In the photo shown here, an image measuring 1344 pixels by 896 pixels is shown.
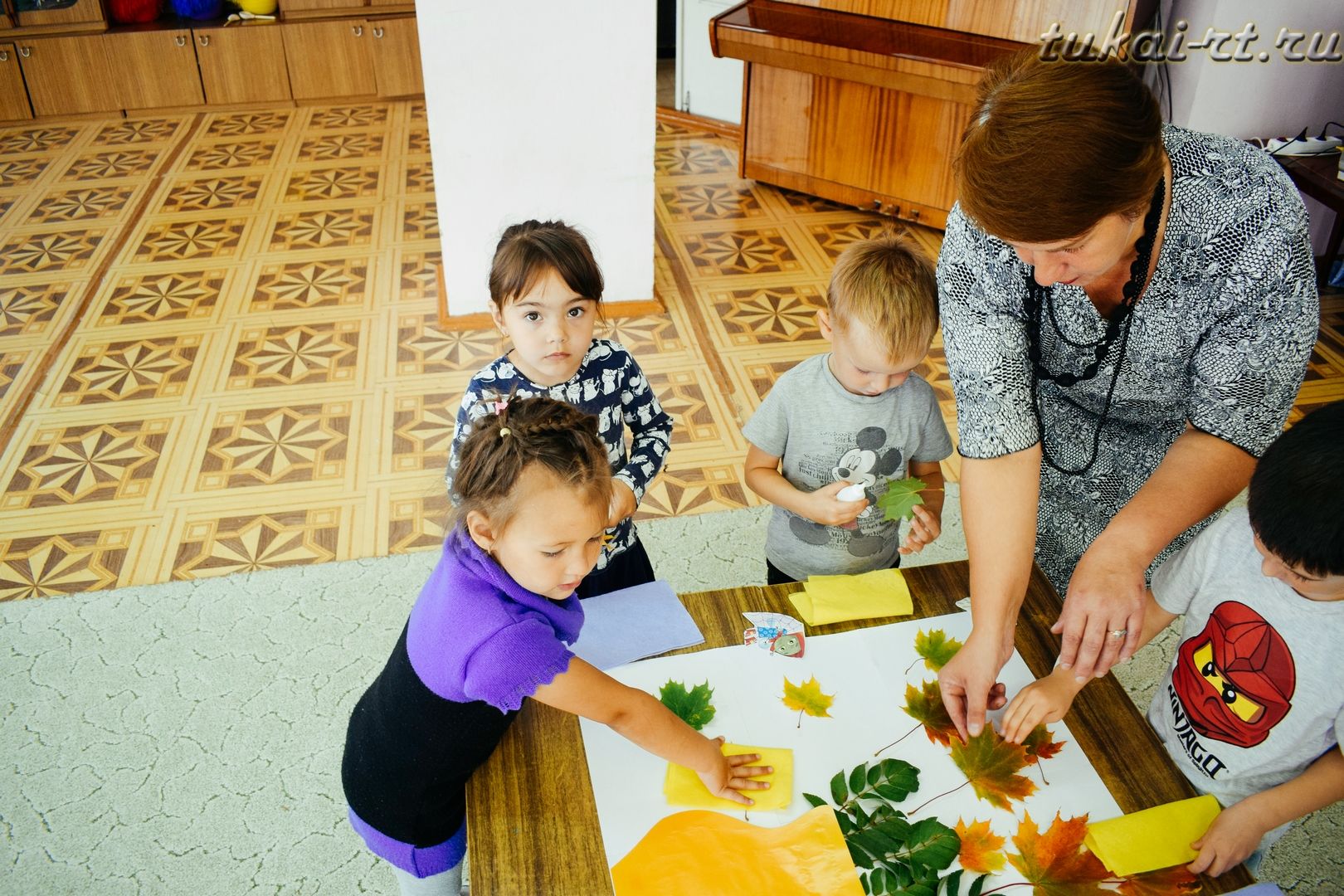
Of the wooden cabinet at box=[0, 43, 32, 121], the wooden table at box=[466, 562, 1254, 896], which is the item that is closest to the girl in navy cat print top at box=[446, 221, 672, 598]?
the wooden table at box=[466, 562, 1254, 896]

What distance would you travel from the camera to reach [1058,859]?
1.04 m

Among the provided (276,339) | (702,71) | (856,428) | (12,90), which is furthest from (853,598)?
(12,90)

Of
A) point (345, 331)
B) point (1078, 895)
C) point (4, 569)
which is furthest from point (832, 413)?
point (345, 331)

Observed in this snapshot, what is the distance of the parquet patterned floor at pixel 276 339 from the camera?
2693 mm

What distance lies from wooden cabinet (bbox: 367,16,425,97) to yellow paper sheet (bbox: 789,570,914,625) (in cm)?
481

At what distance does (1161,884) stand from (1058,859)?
0.10 m

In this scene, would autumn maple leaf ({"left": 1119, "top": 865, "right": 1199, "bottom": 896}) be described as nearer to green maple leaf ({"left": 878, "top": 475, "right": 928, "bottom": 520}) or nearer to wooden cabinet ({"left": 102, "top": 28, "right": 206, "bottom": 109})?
green maple leaf ({"left": 878, "top": 475, "right": 928, "bottom": 520})

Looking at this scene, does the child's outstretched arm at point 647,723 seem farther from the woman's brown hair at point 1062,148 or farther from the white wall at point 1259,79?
the white wall at point 1259,79

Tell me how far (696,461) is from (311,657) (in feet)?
3.91

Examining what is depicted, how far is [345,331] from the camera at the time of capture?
11.6ft

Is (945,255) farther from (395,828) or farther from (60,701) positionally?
(60,701)

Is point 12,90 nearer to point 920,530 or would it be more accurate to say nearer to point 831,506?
point 831,506

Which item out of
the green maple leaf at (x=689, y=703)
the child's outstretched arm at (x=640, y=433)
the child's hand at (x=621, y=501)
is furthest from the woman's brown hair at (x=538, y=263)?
the green maple leaf at (x=689, y=703)

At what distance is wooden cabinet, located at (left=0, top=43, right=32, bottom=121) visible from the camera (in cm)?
507
